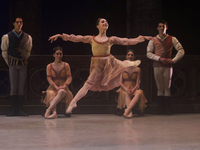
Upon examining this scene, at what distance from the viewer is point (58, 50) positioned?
6883 mm

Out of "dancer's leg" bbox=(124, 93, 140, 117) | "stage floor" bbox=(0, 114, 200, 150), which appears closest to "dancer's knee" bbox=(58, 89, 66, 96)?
"stage floor" bbox=(0, 114, 200, 150)

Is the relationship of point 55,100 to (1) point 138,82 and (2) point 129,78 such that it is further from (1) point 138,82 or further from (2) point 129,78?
(1) point 138,82

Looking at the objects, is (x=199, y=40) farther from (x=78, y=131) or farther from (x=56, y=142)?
(x=56, y=142)

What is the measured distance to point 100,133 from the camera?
4945 millimetres

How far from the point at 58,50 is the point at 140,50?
2.39 m

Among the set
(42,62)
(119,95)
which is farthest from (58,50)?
(119,95)

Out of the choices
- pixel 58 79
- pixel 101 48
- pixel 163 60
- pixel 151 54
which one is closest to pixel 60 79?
pixel 58 79

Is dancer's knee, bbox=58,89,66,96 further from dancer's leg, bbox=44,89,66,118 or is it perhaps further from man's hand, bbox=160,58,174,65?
man's hand, bbox=160,58,174,65

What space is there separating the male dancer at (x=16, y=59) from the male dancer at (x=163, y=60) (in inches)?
86.6

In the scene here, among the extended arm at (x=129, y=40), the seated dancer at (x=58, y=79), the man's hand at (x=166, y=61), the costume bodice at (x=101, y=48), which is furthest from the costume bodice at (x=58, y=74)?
the man's hand at (x=166, y=61)

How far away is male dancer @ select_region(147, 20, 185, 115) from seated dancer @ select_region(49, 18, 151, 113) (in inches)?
18.9

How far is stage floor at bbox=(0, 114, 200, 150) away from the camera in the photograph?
414cm

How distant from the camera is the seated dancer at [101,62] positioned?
6668mm

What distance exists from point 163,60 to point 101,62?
3.69 ft
